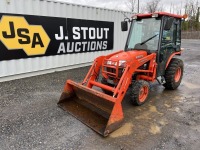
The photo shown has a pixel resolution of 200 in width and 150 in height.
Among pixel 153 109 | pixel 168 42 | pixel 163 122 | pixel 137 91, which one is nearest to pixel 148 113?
pixel 153 109

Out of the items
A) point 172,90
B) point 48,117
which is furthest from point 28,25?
point 172,90

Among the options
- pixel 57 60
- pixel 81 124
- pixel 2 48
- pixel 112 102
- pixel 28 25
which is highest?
pixel 28 25

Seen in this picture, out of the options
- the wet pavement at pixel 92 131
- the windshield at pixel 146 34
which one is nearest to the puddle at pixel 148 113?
the wet pavement at pixel 92 131

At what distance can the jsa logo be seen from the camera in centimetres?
696

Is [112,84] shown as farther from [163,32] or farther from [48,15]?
[48,15]

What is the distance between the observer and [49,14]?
26.6 feet

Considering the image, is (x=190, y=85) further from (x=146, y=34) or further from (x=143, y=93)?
(x=146, y=34)

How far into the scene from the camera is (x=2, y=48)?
22.9 feet

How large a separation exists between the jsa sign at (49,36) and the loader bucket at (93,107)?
3.53m

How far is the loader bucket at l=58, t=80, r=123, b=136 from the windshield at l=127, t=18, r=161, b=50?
214 centimetres

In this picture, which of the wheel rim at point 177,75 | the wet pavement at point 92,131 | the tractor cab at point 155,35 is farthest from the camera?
the wheel rim at point 177,75

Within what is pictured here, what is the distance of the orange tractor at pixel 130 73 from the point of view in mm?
4203

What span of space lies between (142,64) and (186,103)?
5.66ft

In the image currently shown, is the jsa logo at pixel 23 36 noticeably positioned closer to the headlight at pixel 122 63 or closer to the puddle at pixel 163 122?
the headlight at pixel 122 63
